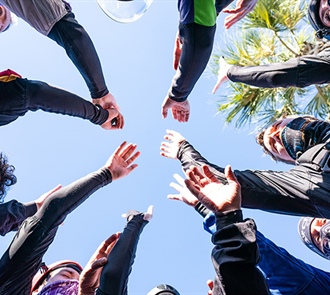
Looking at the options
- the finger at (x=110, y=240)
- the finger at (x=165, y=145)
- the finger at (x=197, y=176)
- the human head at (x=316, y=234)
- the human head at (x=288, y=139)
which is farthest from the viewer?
the finger at (x=165, y=145)

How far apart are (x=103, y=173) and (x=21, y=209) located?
31.5 inches

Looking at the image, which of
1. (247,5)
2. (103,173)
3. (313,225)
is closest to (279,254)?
(313,225)

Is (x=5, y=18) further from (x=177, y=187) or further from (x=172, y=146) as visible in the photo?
(x=177, y=187)

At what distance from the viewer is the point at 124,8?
175 centimetres

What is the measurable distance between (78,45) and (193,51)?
83cm

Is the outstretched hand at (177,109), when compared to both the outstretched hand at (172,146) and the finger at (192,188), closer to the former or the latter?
the outstretched hand at (172,146)

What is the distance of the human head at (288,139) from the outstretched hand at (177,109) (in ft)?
2.32

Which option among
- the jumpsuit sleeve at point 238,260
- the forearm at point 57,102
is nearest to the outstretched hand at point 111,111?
the forearm at point 57,102

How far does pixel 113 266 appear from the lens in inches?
70.4

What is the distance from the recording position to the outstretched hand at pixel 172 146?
2646 millimetres

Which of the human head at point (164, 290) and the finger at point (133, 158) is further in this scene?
the finger at point (133, 158)

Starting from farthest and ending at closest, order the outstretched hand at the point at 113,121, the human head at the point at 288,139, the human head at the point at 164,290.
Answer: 1. the outstretched hand at the point at 113,121
2. the human head at the point at 288,139
3. the human head at the point at 164,290

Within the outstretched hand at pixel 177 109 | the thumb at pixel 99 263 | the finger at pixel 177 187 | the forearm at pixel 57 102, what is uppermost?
the outstretched hand at pixel 177 109

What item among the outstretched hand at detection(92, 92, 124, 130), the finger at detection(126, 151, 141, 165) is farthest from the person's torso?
the finger at detection(126, 151, 141, 165)
